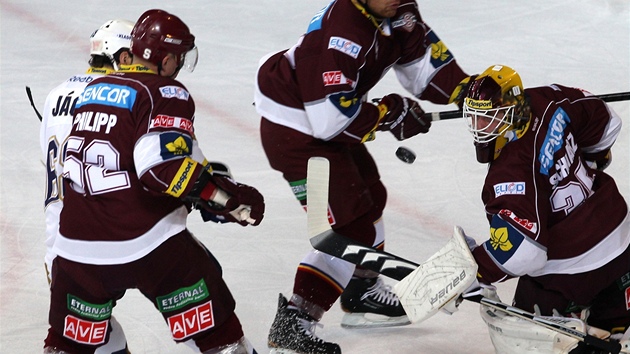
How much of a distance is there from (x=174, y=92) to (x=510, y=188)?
0.91 m

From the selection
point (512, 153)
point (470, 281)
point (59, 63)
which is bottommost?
point (59, 63)

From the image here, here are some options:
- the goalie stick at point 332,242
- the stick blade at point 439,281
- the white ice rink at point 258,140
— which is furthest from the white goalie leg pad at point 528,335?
the white ice rink at point 258,140

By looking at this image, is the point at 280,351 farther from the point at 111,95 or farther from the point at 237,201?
the point at 111,95

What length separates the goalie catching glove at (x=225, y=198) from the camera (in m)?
2.67

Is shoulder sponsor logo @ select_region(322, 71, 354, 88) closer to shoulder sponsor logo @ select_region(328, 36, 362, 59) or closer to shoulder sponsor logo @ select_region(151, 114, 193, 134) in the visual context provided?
shoulder sponsor logo @ select_region(328, 36, 362, 59)

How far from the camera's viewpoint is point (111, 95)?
8.82 ft

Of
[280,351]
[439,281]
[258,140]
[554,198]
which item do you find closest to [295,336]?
[280,351]

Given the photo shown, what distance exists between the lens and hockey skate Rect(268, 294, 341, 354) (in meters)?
3.34

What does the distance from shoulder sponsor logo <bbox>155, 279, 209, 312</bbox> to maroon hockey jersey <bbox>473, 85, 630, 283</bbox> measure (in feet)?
2.45

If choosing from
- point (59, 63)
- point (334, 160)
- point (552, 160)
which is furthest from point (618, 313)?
point (59, 63)

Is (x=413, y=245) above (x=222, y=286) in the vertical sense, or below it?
below

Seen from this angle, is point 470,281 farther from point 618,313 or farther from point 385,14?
point 385,14

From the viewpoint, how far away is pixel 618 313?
2959 millimetres

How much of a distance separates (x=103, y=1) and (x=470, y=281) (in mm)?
4621
